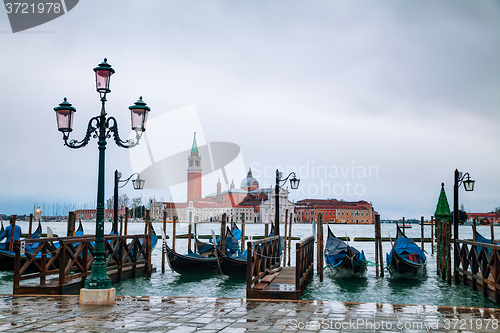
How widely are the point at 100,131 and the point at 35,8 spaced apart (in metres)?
1.65

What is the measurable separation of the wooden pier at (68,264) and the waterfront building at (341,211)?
7665 centimetres

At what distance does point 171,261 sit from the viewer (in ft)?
42.8

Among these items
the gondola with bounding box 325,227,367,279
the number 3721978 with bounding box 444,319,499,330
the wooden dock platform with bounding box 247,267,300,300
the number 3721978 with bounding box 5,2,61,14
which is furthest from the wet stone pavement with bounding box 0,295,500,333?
the gondola with bounding box 325,227,367,279

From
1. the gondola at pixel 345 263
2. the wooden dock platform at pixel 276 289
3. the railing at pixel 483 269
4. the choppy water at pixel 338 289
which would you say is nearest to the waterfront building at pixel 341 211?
the gondola at pixel 345 263

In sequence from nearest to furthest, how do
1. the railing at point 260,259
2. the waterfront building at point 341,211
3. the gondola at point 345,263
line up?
the railing at point 260,259
the gondola at point 345,263
the waterfront building at point 341,211

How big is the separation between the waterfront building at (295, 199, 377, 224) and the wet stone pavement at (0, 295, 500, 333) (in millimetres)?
81106

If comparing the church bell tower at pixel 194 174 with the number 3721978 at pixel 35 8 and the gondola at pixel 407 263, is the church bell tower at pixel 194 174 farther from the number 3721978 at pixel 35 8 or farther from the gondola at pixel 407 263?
the number 3721978 at pixel 35 8

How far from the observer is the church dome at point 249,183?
4182 inches

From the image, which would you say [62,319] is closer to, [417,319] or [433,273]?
[417,319]

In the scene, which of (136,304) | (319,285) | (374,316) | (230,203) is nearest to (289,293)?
(374,316)

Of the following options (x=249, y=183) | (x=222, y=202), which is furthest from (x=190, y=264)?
(x=249, y=183)

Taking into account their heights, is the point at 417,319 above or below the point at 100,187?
below

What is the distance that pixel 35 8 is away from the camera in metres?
5.14

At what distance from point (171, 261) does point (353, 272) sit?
4.93 meters
